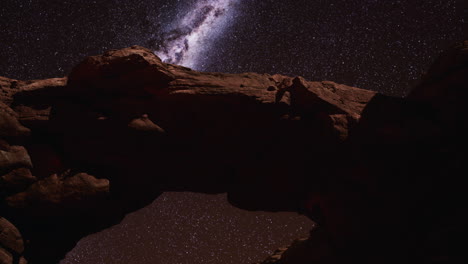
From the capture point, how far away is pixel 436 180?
667cm

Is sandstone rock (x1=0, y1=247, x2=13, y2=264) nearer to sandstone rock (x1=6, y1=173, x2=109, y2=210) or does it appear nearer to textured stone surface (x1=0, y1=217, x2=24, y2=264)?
textured stone surface (x1=0, y1=217, x2=24, y2=264)

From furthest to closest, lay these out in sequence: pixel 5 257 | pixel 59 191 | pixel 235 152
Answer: pixel 235 152 → pixel 59 191 → pixel 5 257

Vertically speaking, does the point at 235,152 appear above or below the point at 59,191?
above

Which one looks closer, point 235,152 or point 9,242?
point 9,242

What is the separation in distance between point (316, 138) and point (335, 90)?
1688 mm

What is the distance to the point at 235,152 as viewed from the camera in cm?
934

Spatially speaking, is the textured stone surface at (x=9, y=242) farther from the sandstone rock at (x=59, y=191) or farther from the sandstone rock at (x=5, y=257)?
the sandstone rock at (x=59, y=191)

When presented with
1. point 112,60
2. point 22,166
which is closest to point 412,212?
point 112,60

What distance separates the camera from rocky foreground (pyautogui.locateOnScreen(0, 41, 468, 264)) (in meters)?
6.86

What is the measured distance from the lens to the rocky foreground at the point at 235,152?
6.86 meters

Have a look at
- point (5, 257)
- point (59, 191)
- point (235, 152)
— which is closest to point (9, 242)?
point (5, 257)

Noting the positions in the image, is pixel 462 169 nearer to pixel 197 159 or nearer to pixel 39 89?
pixel 197 159

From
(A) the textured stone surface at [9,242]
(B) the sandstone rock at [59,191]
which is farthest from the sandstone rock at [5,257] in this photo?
(B) the sandstone rock at [59,191]

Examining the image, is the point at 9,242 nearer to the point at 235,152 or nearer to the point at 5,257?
the point at 5,257
